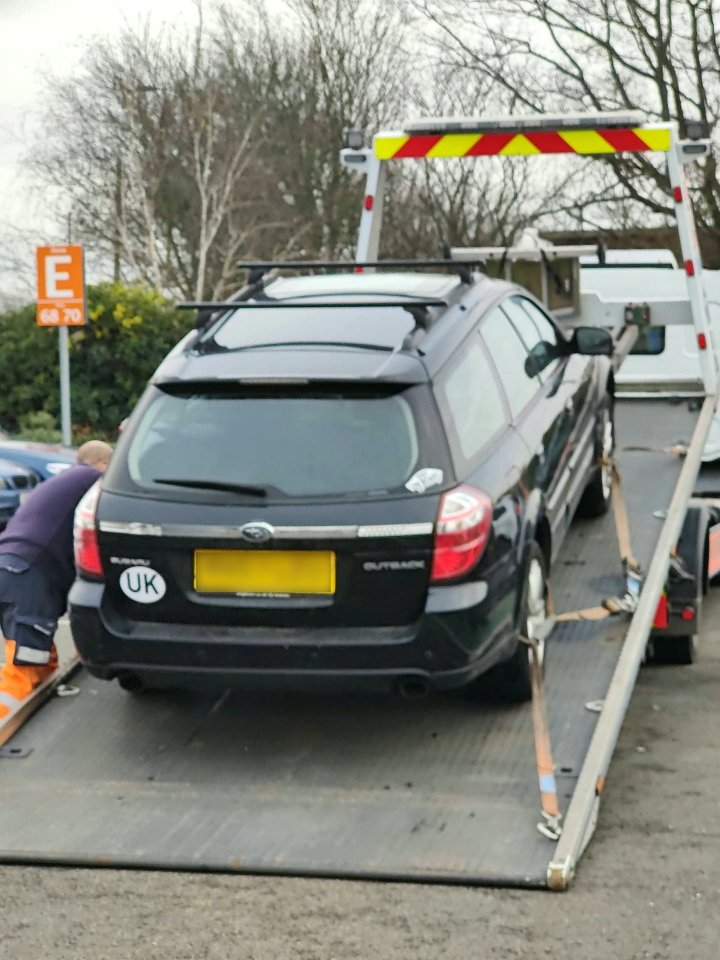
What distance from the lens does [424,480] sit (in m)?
5.85

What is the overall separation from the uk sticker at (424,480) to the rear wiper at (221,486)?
0.54 metres

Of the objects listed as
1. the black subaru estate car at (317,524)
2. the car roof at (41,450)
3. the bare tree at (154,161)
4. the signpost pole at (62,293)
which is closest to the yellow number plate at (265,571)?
the black subaru estate car at (317,524)

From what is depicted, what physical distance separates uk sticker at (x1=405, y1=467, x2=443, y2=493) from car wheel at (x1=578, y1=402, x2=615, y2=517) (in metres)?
2.48

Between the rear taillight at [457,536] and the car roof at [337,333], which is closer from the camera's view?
the rear taillight at [457,536]

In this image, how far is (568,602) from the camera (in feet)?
23.6

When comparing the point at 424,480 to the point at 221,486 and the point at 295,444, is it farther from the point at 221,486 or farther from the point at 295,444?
the point at 221,486

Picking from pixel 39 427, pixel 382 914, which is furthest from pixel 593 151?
pixel 39 427

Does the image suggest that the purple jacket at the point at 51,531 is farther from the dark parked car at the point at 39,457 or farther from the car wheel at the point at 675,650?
the dark parked car at the point at 39,457

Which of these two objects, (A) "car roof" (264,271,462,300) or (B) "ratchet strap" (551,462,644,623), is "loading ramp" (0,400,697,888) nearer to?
(B) "ratchet strap" (551,462,644,623)

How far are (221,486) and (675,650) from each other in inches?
148

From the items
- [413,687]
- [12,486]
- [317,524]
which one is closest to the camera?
[317,524]

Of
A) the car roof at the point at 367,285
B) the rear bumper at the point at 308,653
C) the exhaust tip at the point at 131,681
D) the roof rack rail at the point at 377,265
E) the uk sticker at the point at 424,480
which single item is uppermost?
the roof rack rail at the point at 377,265

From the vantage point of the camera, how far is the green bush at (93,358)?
2281 centimetres

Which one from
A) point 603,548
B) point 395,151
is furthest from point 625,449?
point 395,151
